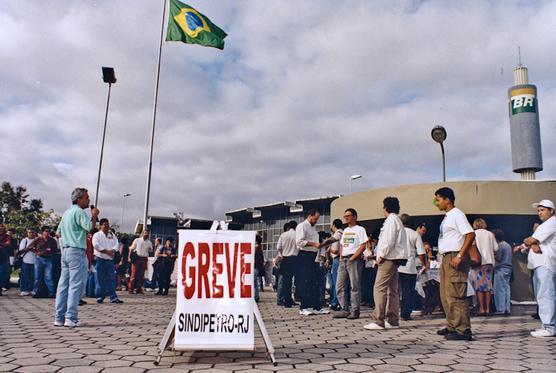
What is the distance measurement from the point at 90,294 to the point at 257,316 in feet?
30.3

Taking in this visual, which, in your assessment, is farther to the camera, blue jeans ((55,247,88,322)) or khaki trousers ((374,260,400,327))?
khaki trousers ((374,260,400,327))

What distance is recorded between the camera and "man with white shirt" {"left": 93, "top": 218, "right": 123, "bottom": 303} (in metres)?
9.84

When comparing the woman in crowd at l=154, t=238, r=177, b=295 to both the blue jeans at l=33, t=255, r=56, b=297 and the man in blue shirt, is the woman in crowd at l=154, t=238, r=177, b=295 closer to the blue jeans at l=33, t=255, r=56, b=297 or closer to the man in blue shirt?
the blue jeans at l=33, t=255, r=56, b=297

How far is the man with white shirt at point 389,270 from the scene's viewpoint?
21.5 feet

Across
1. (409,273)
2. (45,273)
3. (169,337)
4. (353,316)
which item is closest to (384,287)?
(353,316)

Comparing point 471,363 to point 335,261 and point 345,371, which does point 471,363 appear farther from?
point 335,261

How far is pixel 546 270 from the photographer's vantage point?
6.02 m

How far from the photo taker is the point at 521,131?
31.2 metres

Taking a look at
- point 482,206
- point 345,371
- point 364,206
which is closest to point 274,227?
point 364,206

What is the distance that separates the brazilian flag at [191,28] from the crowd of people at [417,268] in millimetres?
8942

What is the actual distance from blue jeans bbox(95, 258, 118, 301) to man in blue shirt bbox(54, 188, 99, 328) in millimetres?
3304

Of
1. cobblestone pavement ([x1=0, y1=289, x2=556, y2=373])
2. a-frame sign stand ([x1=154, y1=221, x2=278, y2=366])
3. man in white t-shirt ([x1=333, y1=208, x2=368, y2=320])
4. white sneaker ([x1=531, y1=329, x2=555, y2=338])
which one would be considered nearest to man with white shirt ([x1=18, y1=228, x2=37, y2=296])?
cobblestone pavement ([x1=0, y1=289, x2=556, y2=373])

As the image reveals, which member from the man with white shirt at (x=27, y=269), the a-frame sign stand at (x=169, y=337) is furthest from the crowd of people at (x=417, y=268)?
the man with white shirt at (x=27, y=269)

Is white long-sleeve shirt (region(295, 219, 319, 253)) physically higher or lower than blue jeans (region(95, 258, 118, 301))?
higher
